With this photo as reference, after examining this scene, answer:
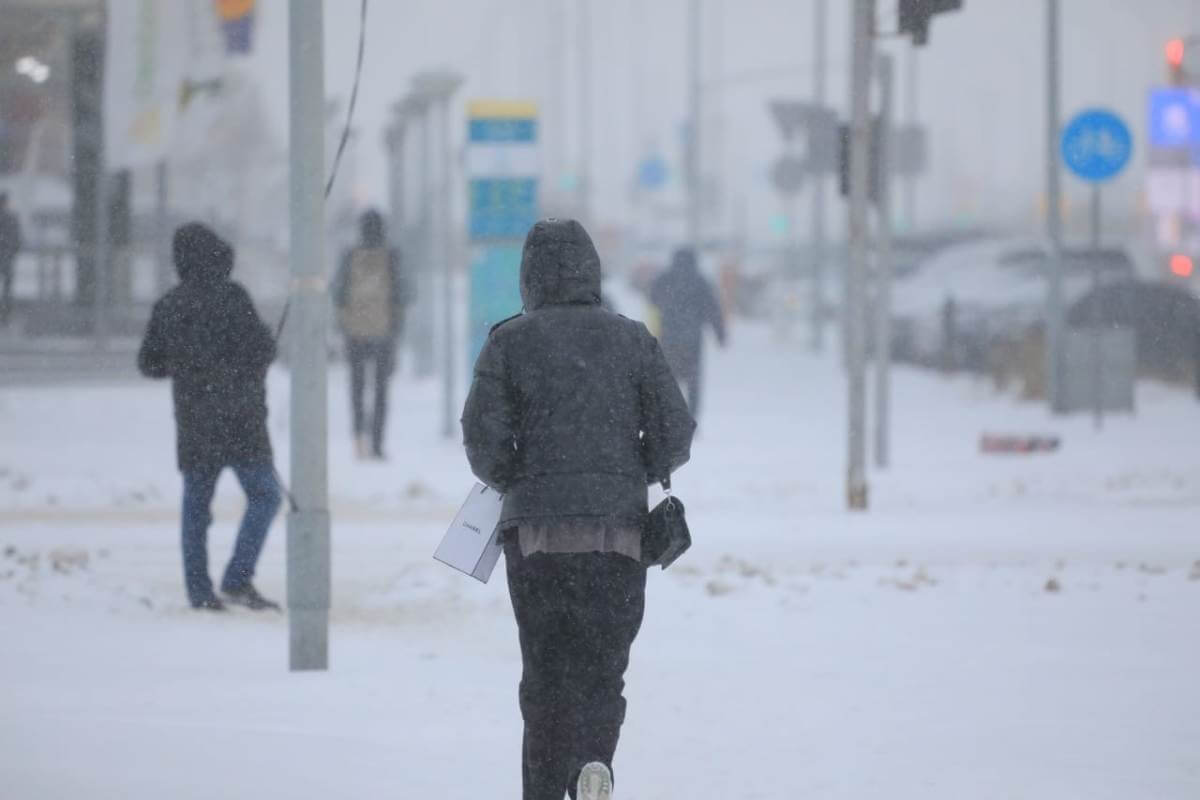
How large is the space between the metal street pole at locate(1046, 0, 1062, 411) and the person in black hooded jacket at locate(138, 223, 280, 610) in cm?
1307

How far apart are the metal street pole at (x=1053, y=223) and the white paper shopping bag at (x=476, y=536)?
15.9 metres

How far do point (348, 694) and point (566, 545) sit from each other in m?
→ 2.48

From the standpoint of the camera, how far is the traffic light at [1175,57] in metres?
22.4

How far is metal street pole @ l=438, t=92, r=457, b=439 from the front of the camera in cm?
→ 1848

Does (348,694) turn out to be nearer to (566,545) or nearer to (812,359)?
(566,545)

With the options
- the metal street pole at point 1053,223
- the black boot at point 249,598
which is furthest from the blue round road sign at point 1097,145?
the black boot at point 249,598

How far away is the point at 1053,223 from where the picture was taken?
20.4m

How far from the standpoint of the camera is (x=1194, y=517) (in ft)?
41.4

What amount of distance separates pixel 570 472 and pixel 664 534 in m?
0.28

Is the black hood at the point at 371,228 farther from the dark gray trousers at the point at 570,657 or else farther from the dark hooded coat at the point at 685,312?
the dark gray trousers at the point at 570,657

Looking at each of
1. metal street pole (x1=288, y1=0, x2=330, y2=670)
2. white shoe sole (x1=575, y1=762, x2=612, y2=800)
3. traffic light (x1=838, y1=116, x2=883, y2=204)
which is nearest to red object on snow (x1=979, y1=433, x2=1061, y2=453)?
traffic light (x1=838, y1=116, x2=883, y2=204)

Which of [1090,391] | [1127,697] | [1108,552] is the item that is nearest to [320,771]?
→ [1127,697]

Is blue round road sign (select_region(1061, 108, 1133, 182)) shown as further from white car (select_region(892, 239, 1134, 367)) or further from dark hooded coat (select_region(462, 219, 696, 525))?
dark hooded coat (select_region(462, 219, 696, 525))

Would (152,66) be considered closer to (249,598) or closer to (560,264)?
(249,598)
